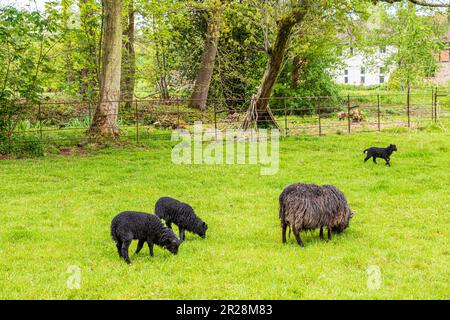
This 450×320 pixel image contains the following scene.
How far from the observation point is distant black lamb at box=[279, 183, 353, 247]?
720cm

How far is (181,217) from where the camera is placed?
7.85 m

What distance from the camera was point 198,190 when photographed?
445 inches

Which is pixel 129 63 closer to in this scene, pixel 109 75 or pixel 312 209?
pixel 109 75

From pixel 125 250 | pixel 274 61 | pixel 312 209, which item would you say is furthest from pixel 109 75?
pixel 312 209

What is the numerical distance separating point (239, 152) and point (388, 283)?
34.3 ft

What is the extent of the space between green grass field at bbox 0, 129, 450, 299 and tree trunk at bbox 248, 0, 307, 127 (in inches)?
197

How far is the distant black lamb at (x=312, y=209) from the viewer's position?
720 cm

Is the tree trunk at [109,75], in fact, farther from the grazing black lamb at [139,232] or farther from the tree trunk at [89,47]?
the grazing black lamb at [139,232]

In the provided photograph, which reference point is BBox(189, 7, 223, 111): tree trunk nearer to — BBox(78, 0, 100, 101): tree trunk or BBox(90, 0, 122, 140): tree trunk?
BBox(78, 0, 100, 101): tree trunk

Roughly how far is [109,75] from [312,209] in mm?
11793

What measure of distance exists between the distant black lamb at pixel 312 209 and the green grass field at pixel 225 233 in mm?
286

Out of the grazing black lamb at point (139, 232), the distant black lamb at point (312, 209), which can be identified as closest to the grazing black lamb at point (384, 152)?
the distant black lamb at point (312, 209)
